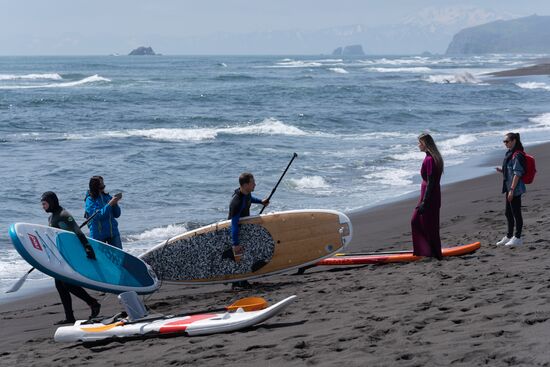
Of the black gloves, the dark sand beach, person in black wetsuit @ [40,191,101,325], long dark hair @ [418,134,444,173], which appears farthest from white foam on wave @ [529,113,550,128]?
person in black wetsuit @ [40,191,101,325]

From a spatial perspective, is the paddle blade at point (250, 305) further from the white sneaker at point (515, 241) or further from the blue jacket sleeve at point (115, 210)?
the white sneaker at point (515, 241)

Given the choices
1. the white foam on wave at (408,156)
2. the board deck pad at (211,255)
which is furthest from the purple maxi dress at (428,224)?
the white foam on wave at (408,156)

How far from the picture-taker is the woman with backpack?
8.81 meters

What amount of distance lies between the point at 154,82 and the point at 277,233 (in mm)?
53478

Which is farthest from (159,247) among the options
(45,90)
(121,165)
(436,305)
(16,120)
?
(45,90)

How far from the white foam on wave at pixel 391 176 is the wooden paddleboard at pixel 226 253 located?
8.27 meters

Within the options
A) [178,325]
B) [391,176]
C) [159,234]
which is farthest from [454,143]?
[178,325]

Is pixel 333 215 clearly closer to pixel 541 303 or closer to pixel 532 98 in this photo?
pixel 541 303

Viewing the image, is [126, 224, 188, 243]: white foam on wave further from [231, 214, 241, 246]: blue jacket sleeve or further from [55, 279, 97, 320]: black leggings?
[55, 279, 97, 320]: black leggings

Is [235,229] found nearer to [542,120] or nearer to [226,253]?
[226,253]

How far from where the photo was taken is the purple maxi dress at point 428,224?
861 cm

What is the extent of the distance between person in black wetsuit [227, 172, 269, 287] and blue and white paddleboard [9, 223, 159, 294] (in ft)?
3.21

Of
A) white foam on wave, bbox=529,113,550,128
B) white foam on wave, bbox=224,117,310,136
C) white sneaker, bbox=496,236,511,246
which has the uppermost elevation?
white foam on wave, bbox=224,117,310,136

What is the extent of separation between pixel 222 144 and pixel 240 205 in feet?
55.7
